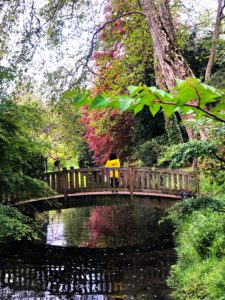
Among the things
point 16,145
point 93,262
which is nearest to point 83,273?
point 93,262

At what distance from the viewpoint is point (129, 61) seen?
33.4ft

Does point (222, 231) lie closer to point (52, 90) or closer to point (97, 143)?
point (52, 90)

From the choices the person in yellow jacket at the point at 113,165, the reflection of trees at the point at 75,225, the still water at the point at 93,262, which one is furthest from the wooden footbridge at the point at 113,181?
the reflection of trees at the point at 75,225

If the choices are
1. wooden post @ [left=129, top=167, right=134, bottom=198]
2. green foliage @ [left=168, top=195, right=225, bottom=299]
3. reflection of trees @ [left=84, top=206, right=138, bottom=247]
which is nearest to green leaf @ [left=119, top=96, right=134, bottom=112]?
green foliage @ [left=168, top=195, right=225, bottom=299]

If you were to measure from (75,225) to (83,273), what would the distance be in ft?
15.3

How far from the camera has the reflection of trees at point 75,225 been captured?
32.6ft

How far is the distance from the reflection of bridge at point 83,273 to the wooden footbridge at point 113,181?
1.65 meters

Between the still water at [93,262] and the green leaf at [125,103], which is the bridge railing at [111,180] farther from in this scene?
the green leaf at [125,103]

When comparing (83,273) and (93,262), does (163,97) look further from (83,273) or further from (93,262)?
(93,262)

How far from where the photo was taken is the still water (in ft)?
19.9

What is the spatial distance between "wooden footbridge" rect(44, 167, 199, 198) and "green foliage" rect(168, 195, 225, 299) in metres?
2.95

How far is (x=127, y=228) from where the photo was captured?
1124cm

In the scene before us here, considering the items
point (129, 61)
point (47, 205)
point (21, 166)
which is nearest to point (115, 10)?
point (129, 61)

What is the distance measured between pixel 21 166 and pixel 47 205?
228 cm
